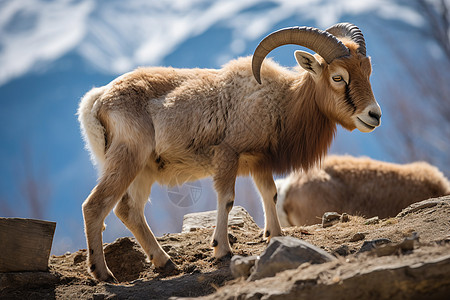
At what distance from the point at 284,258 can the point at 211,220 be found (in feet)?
15.4

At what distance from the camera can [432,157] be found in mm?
21578

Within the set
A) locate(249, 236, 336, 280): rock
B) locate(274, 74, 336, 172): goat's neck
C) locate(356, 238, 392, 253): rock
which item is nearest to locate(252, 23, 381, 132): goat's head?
locate(274, 74, 336, 172): goat's neck

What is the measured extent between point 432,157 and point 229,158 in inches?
734

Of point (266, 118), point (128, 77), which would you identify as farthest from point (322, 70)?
point (128, 77)

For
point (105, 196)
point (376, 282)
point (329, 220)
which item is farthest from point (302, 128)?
point (376, 282)

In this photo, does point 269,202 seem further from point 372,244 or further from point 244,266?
point 244,266

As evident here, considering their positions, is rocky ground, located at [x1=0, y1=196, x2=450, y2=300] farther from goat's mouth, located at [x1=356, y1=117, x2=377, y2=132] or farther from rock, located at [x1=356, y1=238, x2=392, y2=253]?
goat's mouth, located at [x1=356, y1=117, x2=377, y2=132]

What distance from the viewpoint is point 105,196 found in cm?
527

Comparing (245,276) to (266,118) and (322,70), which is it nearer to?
(266,118)

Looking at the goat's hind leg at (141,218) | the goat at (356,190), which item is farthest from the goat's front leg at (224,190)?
the goat at (356,190)

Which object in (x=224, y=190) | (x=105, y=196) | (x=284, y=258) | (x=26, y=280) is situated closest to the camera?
(x=284, y=258)

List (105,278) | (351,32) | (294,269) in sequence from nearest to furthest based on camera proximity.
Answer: (294,269) → (105,278) → (351,32)

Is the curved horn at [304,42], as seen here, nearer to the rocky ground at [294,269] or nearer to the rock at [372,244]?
the rocky ground at [294,269]

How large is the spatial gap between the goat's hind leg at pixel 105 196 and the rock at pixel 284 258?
98.5 inches
